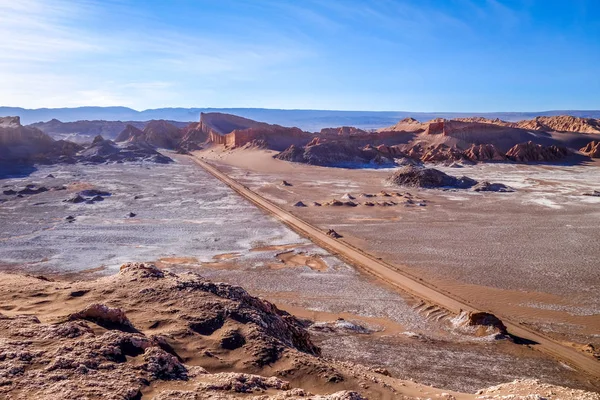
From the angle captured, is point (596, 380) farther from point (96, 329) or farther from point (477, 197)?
point (477, 197)

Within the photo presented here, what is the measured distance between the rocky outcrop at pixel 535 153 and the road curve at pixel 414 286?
3468 centimetres

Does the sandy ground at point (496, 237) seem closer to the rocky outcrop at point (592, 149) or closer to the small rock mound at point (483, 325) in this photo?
the small rock mound at point (483, 325)

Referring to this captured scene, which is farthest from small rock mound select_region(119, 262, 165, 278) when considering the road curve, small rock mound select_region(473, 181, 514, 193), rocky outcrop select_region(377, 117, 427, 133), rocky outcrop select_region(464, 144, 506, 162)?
rocky outcrop select_region(377, 117, 427, 133)

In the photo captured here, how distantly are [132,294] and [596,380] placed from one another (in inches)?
320

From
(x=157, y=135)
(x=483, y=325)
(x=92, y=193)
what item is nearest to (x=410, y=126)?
(x=157, y=135)

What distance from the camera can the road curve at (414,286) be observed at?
9328 millimetres

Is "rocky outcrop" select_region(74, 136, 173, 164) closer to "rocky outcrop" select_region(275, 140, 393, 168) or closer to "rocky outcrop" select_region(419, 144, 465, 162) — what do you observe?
"rocky outcrop" select_region(275, 140, 393, 168)

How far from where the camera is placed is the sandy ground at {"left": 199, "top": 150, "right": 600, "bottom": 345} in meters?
12.5

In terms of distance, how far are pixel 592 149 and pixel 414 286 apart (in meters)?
48.4

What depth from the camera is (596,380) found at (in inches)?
334

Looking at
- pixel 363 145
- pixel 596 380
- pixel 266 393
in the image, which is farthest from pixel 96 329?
pixel 363 145

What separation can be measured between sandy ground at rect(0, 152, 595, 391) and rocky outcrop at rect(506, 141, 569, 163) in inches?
1021

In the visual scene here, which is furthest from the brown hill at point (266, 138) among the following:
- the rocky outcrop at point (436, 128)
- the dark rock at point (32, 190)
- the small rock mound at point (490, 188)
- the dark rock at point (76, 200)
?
the dark rock at point (76, 200)

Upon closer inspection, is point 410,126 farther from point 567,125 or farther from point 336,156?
point 567,125
